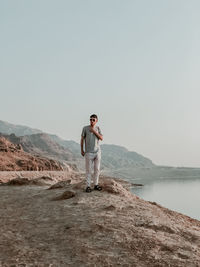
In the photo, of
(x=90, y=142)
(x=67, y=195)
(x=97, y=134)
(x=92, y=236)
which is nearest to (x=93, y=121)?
(x=97, y=134)

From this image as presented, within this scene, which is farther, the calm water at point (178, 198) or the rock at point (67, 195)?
the calm water at point (178, 198)

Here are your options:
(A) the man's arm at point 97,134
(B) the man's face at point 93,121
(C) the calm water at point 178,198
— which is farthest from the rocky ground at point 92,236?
(C) the calm water at point 178,198

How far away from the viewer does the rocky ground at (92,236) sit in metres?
4.02

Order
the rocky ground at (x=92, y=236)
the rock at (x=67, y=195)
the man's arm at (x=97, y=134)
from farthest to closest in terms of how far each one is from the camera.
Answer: the man's arm at (x=97, y=134)
the rock at (x=67, y=195)
the rocky ground at (x=92, y=236)

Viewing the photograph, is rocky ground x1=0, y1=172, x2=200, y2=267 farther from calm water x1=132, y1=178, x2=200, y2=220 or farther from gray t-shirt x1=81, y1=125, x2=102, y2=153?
calm water x1=132, y1=178, x2=200, y2=220

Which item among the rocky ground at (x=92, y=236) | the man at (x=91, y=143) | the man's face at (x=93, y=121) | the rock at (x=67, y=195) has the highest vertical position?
the man's face at (x=93, y=121)

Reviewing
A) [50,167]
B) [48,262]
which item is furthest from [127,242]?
[50,167]

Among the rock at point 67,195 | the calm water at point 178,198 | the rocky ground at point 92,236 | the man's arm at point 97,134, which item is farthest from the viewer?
the calm water at point 178,198

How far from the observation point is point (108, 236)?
4.83 metres

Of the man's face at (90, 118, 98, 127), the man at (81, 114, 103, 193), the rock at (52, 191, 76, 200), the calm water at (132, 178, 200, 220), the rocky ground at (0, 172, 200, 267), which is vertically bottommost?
the calm water at (132, 178, 200, 220)

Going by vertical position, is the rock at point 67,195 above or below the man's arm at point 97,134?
below

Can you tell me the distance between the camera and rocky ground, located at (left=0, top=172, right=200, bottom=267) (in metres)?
4.02

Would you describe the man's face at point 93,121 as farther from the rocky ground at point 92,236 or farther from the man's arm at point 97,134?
the rocky ground at point 92,236

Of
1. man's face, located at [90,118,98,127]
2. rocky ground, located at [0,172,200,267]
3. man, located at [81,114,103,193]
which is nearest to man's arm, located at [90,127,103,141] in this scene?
man, located at [81,114,103,193]
